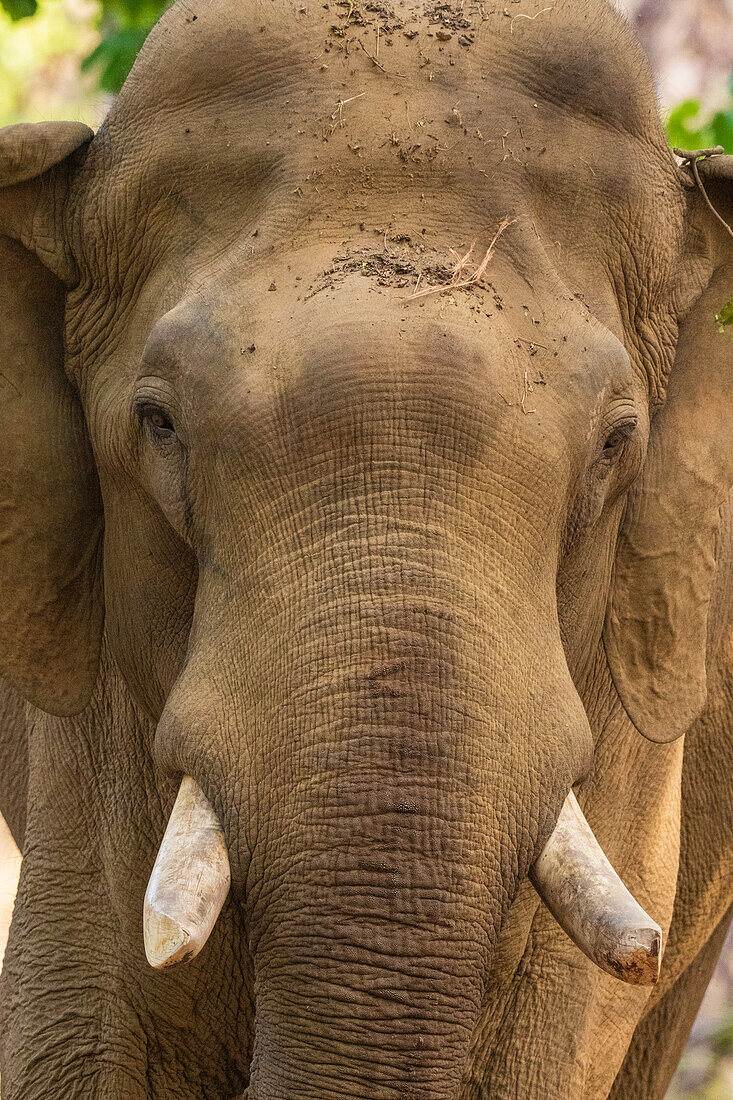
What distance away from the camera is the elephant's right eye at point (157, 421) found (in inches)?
123

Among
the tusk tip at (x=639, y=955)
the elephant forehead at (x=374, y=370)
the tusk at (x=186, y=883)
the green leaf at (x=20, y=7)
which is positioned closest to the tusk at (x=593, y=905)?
the tusk tip at (x=639, y=955)

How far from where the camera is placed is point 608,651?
362cm

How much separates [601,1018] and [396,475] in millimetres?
1741

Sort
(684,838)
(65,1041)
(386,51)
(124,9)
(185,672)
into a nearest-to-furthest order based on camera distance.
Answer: (185,672) → (386,51) → (65,1041) → (684,838) → (124,9)

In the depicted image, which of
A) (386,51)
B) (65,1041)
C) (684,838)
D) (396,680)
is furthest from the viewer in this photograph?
(684,838)

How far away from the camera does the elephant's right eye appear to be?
312 centimetres

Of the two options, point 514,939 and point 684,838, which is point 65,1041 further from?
point 684,838

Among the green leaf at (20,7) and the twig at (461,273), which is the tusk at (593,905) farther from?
the green leaf at (20,7)

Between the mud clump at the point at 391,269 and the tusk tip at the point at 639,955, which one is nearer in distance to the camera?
the tusk tip at the point at 639,955

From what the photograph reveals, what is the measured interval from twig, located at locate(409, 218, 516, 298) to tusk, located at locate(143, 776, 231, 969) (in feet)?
2.75

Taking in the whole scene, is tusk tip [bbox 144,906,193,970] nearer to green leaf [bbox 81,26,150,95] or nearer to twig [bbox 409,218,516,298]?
twig [bbox 409,218,516,298]

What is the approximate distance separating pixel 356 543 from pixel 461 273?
503mm

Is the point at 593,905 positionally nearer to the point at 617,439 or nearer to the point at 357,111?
the point at 617,439

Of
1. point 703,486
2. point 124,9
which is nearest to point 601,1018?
point 703,486
